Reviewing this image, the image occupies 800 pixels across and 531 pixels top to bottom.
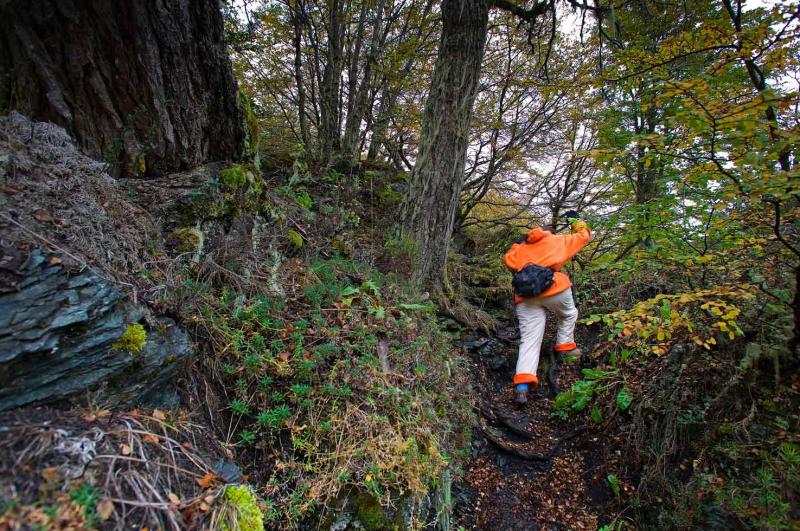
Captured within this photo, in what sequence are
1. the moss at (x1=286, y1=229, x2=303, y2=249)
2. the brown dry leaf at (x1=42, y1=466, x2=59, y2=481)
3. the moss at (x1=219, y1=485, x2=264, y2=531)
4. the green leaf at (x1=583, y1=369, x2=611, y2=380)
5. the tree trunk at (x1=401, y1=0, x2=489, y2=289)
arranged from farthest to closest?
the tree trunk at (x1=401, y1=0, x2=489, y2=289) → the moss at (x1=286, y1=229, x2=303, y2=249) → the green leaf at (x1=583, y1=369, x2=611, y2=380) → the moss at (x1=219, y1=485, x2=264, y2=531) → the brown dry leaf at (x1=42, y1=466, x2=59, y2=481)

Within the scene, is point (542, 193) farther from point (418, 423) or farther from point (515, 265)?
point (418, 423)

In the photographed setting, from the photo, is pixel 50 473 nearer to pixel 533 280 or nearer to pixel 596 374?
pixel 596 374

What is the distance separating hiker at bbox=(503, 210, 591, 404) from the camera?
5.04m

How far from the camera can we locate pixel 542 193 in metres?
9.57

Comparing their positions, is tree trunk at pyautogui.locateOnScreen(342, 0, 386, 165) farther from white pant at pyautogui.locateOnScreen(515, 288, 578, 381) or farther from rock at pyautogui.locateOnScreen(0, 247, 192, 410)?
rock at pyautogui.locateOnScreen(0, 247, 192, 410)

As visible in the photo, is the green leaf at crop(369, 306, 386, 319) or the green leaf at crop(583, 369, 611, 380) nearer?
the green leaf at crop(369, 306, 386, 319)

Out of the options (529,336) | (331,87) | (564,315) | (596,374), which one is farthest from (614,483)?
(331,87)

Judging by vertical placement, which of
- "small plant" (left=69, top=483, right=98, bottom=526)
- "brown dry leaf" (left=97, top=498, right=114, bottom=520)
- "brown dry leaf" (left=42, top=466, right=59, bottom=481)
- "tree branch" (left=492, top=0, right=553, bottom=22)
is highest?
"tree branch" (left=492, top=0, right=553, bottom=22)

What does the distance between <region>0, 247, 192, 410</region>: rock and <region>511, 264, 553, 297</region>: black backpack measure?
168 inches

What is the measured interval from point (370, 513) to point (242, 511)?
0.93 m

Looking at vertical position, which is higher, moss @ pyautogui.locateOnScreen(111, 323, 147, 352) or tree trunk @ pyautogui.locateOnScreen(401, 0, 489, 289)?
tree trunk @ pyautogui.locateOnScreen(401, 0, 489, 289)

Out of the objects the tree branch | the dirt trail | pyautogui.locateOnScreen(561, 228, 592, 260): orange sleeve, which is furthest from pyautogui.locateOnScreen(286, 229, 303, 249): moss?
the tree branch

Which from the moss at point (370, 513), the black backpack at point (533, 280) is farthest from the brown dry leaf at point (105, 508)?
the black backpack at point (533, 280)

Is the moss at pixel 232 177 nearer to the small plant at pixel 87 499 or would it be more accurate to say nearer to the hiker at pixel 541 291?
the small plant at pixel 87 499
